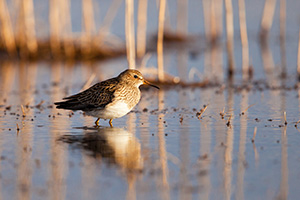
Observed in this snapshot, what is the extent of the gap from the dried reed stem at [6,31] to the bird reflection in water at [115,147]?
10.3 meters

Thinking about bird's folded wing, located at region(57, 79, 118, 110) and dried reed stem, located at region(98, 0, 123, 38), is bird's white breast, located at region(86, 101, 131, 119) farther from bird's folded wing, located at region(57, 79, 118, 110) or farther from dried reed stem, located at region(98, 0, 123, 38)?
dried reed stem, located at region(98, 0, 123, 38)

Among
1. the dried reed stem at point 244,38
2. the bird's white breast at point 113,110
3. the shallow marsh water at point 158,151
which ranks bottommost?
the shallow marsh water at point 158,151

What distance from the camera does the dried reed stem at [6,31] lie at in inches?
716

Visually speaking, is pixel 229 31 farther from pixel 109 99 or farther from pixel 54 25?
pixel 109 99

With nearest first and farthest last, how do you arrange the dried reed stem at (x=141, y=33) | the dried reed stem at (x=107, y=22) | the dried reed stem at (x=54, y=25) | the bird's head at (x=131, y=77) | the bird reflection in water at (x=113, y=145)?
the bird reflection in water at (x=113, y=145), the bird's head at (x=131, y=77), the dried reed stem at (x=141, y=33), the dried reed stem at (x=54, y=25), the dried reed stem at (x=107, y=22)

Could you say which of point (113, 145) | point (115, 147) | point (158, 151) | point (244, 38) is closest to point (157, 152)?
point (158, 151)

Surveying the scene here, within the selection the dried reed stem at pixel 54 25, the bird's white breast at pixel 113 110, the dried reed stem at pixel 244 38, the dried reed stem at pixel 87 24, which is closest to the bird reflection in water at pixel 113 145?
the bird's white breast at pixel 113 110

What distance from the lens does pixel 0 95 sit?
13.1 m

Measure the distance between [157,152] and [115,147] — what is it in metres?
0.71

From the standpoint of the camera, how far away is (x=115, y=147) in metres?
7.73

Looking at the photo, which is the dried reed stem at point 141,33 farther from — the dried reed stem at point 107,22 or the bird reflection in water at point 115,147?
the bird reflection in water at point 115,147

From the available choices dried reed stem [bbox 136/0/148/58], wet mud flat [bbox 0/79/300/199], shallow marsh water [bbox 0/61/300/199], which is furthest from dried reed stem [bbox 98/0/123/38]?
wet mud flat [bbox 0/79/300/199]

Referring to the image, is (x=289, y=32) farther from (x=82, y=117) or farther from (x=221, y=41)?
(x=82, y=117)

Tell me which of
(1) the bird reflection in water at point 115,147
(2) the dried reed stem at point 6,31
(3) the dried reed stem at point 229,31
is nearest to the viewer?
(1) the bird reflection in water at point 115,147
